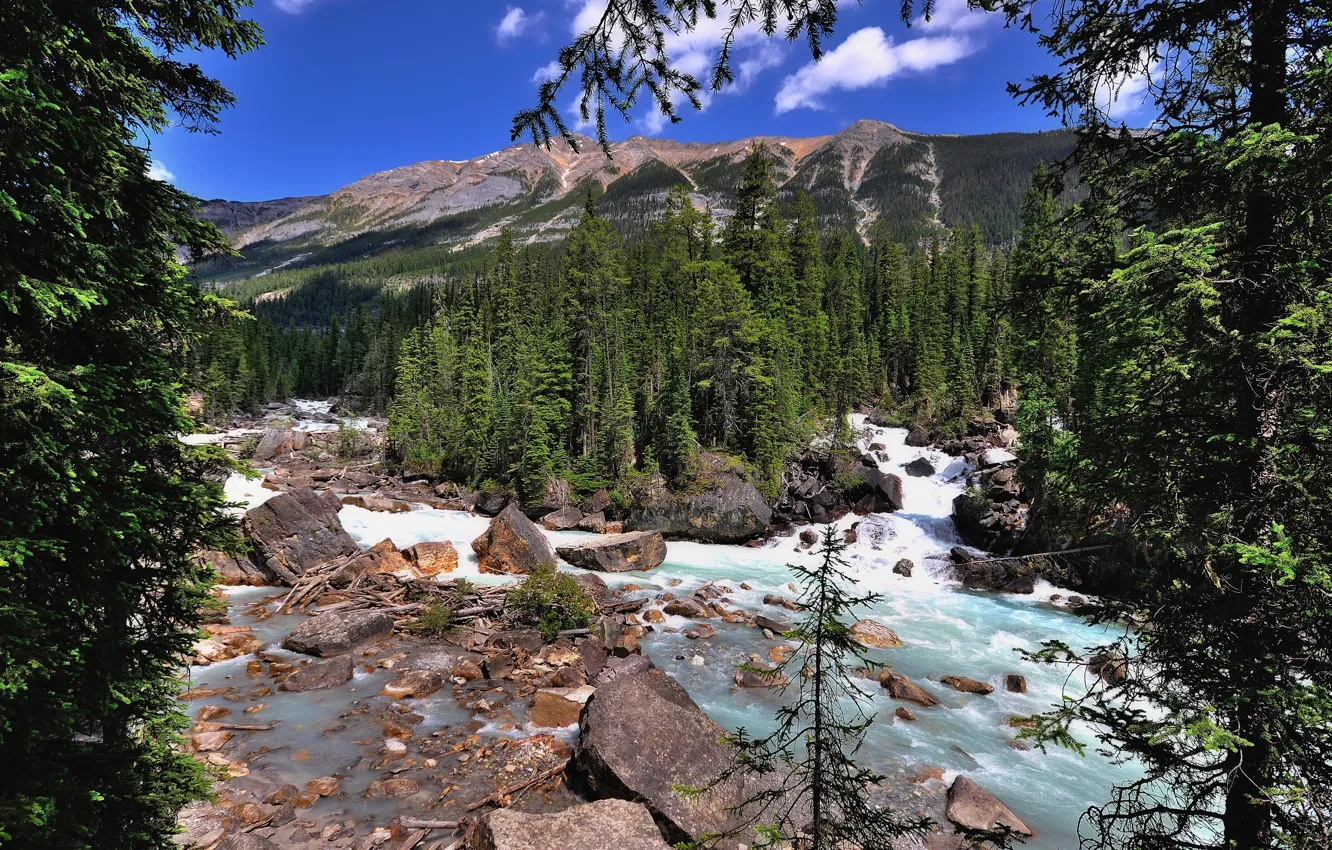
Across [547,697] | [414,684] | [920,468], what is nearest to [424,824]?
[547,697]

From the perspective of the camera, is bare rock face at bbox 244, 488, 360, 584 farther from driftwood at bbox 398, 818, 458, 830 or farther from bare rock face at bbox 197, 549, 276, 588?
driftwood at bbox 398, 818, 458, 830

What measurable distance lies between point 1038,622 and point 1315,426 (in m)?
19.3

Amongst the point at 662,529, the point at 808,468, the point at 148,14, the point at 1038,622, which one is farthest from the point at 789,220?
the point at 148,14

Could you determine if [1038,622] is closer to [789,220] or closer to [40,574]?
[40,574]

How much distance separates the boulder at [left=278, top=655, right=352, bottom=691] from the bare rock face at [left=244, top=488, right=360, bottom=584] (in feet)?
22.1

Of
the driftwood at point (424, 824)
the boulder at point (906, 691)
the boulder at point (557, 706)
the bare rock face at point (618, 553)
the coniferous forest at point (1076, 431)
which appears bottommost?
the boulder at point (906, 691)

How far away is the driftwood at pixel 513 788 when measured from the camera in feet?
26.7

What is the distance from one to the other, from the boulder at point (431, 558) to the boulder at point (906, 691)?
581 inches

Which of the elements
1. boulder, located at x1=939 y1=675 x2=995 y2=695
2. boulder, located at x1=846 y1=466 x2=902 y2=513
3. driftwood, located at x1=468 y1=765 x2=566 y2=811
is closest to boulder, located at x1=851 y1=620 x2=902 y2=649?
boulder, located at x1=939 y1=675 x2=995 y2=695

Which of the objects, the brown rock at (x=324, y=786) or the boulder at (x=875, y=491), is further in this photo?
the boulder at (x=875, y=491)

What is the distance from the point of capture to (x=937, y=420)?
155ft

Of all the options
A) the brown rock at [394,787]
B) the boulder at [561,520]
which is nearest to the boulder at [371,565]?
the brown rock at [394,787]

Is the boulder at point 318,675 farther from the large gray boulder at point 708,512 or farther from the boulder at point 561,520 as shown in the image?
the large gray boulder at point 708,512

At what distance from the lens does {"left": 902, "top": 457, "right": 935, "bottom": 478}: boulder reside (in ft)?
119
